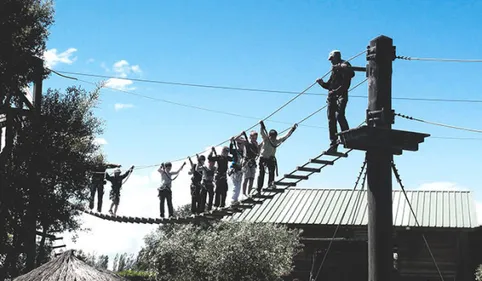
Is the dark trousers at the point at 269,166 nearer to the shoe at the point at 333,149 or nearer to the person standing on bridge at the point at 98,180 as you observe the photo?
→ the shoe at the point at 333,149

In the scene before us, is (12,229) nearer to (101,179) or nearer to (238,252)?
(101,179)

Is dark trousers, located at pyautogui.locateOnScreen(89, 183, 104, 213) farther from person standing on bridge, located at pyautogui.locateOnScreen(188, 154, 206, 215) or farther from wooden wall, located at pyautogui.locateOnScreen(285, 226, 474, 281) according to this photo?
wooden wall, located at pyautogui.locateOnScreen(285, 226, 474, 281)

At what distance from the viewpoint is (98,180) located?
21250 millimetres

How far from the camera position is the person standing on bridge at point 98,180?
A: 20711 mm

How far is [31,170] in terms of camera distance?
16609 mm

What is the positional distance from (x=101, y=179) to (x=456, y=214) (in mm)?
16376

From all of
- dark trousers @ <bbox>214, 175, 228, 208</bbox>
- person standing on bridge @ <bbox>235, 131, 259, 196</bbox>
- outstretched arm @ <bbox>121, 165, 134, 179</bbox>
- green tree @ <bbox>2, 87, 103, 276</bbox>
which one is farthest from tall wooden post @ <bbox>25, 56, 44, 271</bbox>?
outstretched arm @ <bbox>121, 165, 134, 179</bbox>

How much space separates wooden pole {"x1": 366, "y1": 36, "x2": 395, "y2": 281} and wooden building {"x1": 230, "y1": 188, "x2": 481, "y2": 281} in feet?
59.0

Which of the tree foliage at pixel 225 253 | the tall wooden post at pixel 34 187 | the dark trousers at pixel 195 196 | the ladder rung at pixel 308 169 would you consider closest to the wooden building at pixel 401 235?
the tree foliage at pixel 225 253

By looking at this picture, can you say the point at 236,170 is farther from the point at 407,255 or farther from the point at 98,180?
the point at 407,255

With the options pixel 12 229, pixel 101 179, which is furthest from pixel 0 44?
pixel 101 179

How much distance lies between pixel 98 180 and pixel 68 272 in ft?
11.9

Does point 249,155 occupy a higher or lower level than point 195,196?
higher

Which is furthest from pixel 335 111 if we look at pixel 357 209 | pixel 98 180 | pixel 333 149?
pixel 357 209
